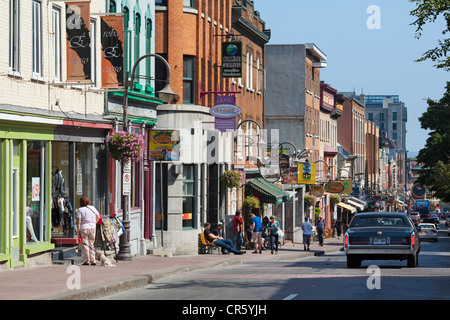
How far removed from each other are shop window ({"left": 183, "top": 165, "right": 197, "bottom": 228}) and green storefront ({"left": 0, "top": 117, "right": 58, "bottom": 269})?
38.3ft

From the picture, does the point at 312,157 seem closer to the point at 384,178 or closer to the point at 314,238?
the point at 314,238

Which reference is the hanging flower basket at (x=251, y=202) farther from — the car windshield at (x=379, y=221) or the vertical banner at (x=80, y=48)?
the vertical banner at (x=80, y=48)

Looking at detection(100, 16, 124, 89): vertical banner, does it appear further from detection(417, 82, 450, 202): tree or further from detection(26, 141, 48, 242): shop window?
detection(417, 82, 450, 202): tree

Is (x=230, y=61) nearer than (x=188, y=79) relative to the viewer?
No

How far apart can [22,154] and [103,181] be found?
587cm

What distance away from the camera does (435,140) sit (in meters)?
80.1

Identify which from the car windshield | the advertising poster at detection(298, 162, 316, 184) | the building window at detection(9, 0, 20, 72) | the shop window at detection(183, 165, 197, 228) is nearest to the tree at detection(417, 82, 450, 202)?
the advertising poster at detection(298, 162, 316, 184)

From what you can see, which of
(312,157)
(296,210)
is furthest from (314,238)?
(312,157)

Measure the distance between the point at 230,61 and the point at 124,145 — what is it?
47.6 ft

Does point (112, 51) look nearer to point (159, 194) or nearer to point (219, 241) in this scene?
point (159, 194)

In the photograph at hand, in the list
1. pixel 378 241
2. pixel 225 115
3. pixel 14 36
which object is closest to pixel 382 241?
pixel 378 241

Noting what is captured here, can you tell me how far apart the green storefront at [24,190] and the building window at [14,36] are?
138 cm

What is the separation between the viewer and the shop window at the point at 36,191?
22094 mm

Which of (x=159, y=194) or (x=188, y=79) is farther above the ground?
(x=188, y=79)
